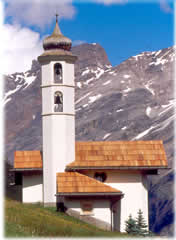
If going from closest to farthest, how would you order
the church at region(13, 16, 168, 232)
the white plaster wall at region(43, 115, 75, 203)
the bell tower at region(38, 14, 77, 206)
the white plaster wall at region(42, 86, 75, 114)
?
the church at region(13, 16, 168, 232) → the white plaster wall at region(43, 115, 75, 203) → the bell tower at region(38, 14, 77, 206) → the white plaster wall at region(42, 86, 75, 114)

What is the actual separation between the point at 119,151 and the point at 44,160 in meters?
4.28

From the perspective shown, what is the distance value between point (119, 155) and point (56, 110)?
440cm

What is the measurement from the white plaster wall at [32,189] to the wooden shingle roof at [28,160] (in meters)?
0.76

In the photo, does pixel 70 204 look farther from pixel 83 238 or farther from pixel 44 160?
pixel 83 238

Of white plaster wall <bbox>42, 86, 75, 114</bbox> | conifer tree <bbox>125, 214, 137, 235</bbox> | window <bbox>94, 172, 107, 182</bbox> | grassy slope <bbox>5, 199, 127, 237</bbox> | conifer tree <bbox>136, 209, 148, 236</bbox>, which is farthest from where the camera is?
white plaster wall <bbox>42, 86, 75, 114</bbox>

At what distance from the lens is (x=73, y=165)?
38812 millimetres

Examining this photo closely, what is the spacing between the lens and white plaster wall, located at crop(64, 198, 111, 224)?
36.8m

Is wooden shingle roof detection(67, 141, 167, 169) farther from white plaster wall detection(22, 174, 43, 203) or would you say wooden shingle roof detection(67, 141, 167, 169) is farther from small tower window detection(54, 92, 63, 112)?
white plaster wall detection(22, 174, 43, 203)

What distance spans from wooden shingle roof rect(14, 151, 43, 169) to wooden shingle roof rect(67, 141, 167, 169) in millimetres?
2232

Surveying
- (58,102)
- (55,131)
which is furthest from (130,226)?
(58,102)

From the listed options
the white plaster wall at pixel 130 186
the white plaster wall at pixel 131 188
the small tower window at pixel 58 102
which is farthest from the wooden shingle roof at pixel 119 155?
the small tower window at pixel 58 102

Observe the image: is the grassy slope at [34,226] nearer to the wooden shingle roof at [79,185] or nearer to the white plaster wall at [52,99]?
the wooden shingle roof at [79,185]

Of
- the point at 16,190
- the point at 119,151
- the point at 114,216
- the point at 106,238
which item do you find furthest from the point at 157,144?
the point at 106,238

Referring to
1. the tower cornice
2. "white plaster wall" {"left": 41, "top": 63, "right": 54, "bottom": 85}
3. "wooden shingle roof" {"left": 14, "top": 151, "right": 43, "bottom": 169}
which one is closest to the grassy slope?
"wooden shingle roof" {"left": 14, "top": 151, "right": 43, "bottom": 169}
